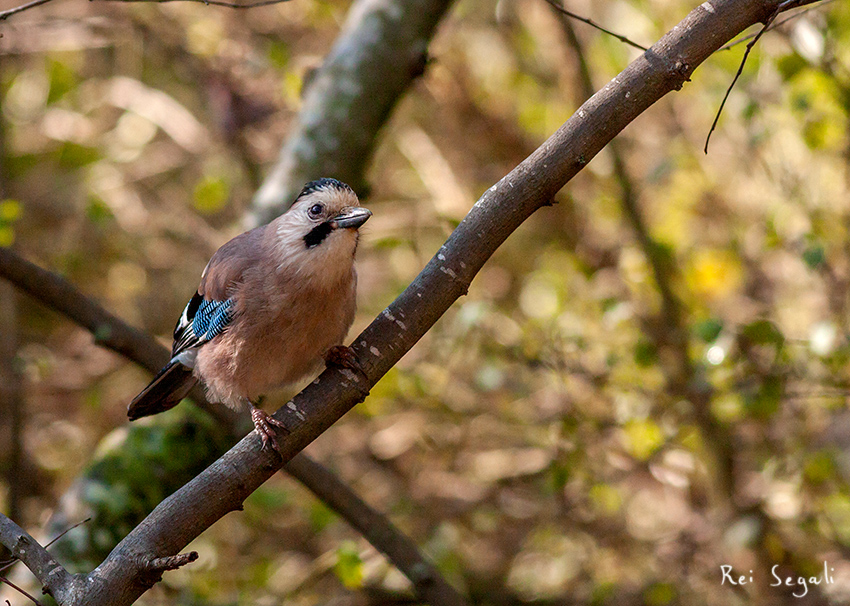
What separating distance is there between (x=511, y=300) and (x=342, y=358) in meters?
3.80

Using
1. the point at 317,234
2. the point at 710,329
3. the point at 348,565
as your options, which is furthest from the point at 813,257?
the point at 348,565

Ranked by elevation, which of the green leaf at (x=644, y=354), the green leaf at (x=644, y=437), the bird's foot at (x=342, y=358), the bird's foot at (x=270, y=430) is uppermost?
the green leaf at (x=644, y=354)

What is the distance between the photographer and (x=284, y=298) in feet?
9.95

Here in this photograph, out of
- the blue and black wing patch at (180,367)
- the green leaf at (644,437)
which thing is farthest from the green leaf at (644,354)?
the blue and black wing patch at (180,367)

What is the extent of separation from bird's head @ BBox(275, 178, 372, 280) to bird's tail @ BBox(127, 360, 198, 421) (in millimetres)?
908

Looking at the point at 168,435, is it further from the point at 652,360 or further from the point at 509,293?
the point at 509,293

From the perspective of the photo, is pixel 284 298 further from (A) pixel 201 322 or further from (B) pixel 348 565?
(B) pixel 348 565

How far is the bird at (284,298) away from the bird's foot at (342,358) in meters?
0.01

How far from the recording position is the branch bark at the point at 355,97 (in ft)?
14.3

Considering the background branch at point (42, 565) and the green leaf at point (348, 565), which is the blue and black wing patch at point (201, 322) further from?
the background branch at point (42, 565)

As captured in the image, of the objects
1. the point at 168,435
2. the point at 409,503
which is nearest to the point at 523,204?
the point at 168,435

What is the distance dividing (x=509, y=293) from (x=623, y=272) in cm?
157

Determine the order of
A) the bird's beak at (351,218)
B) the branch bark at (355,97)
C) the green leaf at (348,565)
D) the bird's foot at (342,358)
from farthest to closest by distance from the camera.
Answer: the branch bark at (355,97) → the green leaf at (348,565) → the bird's beak at (351,218) → the bird's foot at (342,358)

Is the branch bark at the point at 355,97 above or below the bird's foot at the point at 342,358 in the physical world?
above
